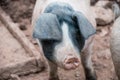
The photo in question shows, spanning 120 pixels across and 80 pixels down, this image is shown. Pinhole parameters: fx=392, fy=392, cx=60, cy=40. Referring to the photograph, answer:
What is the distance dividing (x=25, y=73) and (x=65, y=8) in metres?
1.06

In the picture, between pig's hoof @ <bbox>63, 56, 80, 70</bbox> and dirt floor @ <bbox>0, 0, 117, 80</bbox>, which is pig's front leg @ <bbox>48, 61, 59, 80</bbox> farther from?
pig's hoof @ <bbox>63, 56, 80, 70</bbox>

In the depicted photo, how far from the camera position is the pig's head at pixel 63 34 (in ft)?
9.83

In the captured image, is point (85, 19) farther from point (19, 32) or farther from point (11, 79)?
point (19, 32)

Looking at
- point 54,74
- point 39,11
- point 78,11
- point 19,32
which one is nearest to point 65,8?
point 78,11

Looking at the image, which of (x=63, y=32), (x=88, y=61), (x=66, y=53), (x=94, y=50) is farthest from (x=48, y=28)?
(x=94, y=50)

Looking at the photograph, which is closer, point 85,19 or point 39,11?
point 85,19

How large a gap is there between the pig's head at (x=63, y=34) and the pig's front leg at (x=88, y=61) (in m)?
0.34

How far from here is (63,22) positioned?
3084mm

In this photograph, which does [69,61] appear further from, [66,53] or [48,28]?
[48,28]

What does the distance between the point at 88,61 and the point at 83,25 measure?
712mm

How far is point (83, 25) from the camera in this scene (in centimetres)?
306

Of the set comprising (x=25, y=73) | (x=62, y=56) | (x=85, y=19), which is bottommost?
(x=25, y=73)

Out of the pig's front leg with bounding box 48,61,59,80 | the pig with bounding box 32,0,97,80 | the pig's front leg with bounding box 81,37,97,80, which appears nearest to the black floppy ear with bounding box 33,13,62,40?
the pig with bounding box 32,0,97,80

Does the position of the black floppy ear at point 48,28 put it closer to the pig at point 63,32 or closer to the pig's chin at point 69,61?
the pig at point 63,32
